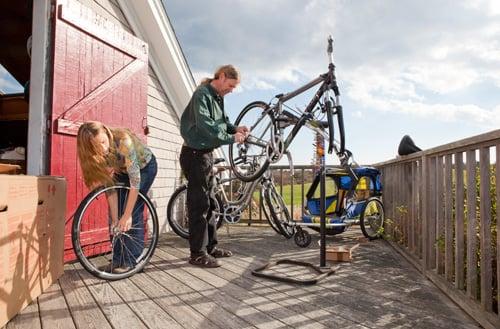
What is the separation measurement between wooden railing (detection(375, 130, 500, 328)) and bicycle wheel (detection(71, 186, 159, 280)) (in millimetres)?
2016

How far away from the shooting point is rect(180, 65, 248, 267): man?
2.79 meters

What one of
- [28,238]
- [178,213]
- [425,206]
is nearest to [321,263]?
[425,206]

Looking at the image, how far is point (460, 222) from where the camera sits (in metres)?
2.09

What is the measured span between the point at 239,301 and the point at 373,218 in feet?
8.75

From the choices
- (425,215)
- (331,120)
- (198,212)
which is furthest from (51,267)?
(425,215)

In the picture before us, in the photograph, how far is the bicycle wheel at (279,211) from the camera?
3750 millimetres

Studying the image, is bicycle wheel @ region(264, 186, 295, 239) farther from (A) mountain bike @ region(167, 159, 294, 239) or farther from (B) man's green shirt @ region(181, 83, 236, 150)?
(B) man's green shirt @ region(181, 83, 236, 150)

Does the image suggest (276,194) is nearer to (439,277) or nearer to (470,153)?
(439,277)

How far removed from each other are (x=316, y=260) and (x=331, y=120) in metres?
1.23

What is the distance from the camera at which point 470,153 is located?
6.41 feet

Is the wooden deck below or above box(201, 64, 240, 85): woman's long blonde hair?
below

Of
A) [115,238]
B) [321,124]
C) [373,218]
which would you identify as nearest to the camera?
[115,238]

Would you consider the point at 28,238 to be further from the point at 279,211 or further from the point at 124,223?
the point at 279,211

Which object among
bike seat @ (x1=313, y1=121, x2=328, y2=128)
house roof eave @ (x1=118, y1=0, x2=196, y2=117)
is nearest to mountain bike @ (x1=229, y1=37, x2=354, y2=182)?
bike seat @ (x1=313, y1=121, x2=328, y2=128)
